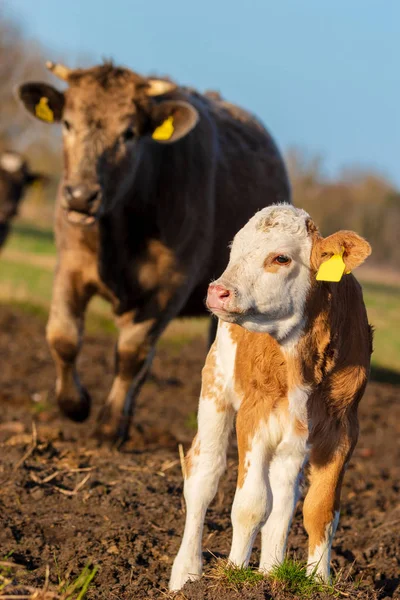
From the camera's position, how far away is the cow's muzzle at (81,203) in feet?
24.6

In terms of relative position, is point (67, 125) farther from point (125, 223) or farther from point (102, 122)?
point (125, 223)

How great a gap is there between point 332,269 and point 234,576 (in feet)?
4.45

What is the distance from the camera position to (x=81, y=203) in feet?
24.6

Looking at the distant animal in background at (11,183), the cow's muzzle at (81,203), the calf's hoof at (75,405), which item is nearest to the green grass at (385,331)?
the distant animal in background at (11,183)

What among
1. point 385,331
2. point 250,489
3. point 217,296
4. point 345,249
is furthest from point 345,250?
point 385,331

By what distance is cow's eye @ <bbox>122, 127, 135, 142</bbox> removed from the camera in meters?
8.26

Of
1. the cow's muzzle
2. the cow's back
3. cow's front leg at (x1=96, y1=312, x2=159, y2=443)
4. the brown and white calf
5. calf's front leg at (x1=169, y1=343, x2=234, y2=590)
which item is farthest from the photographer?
the cow's back

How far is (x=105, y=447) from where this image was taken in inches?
314

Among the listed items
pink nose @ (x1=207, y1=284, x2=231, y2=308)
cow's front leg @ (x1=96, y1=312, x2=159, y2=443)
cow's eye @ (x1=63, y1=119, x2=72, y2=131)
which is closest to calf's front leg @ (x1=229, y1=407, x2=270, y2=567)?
pink nose @ (x1=207, y1=284, x2=231, y2=308)

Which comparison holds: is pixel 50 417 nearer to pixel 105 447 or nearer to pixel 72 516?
pixel 105 447

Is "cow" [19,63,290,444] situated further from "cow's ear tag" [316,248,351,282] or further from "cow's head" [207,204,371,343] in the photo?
"cow's ear tag" [316,248,351,282]

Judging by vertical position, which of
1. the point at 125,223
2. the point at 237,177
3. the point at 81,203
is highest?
the point at 237,177

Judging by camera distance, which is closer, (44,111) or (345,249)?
(345,249)

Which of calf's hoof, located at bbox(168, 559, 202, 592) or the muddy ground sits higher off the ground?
calf's hoof, located at bbox(168, 559, 202, 592)
